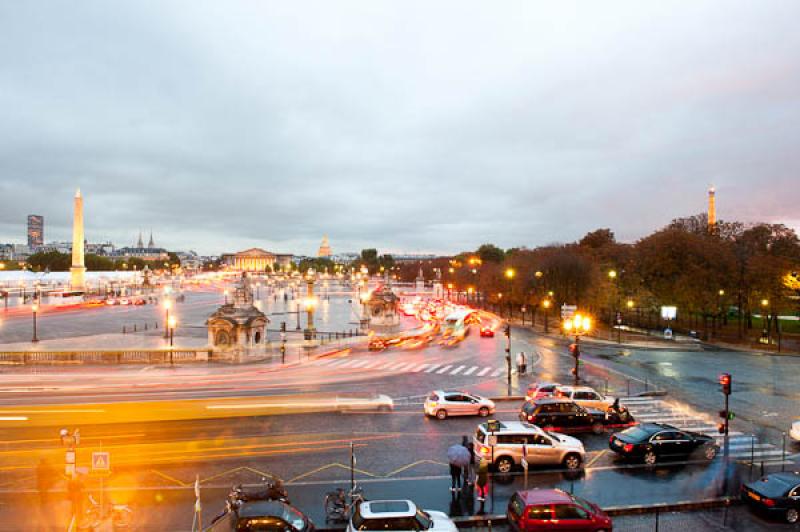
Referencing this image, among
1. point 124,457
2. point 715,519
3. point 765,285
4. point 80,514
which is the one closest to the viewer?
point 80,514

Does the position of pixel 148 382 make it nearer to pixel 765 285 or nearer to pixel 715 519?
pixel 715 519

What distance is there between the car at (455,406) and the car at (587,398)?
395 centimetres

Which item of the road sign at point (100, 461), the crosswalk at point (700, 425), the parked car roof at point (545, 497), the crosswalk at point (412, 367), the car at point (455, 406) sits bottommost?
the crosswalk at point (412, 367)

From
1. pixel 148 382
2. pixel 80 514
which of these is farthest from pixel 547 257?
pixel 80 514

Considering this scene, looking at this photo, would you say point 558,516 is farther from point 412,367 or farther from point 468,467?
point 412,367

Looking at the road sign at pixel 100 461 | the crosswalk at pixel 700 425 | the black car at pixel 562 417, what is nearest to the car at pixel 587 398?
the crosswalk at pixel 700 425

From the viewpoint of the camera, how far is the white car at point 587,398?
22.9m

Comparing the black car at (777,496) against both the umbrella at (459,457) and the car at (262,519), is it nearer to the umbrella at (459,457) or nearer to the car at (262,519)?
the umbrella at (459,457)

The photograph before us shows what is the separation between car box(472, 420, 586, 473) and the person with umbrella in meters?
1.77

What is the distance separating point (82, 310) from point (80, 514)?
8210 centimetres

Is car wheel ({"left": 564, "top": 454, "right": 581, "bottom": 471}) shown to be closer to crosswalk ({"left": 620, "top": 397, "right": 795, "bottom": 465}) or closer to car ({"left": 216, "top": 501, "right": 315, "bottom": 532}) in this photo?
crosswalk ({"left": 620, "top": 397, "right": 795, "bottom": 465})

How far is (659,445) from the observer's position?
1711cm

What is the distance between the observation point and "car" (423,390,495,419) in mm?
21938

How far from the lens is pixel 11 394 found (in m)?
25.9
